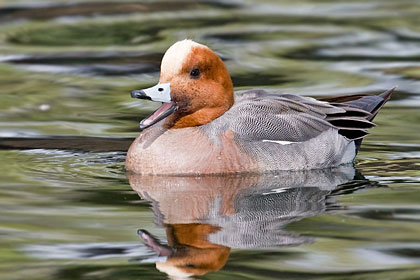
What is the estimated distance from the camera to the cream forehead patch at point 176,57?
7941 millimetres

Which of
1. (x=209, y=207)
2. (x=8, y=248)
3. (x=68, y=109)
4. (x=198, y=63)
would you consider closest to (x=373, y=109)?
(x=198, y=63)

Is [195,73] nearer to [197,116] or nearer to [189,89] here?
[189,89]

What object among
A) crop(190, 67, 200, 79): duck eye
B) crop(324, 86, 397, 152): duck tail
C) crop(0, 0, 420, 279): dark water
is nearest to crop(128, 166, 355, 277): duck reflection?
crop(0, 0, 420, 279): dark water

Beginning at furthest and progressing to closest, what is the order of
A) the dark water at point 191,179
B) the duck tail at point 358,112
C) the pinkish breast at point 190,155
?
1. the duck tail at point 358,112
2. the pinkish breast at point 190,155
3. the dark water at point 191,179

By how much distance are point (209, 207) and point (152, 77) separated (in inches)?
210

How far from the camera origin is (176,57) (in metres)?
7.94

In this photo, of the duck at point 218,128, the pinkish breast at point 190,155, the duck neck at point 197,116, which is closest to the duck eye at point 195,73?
the duck at point 218,128

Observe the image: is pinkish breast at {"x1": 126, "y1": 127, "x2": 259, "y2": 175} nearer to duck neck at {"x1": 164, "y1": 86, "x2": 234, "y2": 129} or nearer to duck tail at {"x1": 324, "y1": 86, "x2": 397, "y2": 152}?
duck neck at {"x1": 164, "y1": 86, "x2": 234, "y2": 129}

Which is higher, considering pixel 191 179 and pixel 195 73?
pixel 195 73

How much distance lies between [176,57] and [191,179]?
0.89m

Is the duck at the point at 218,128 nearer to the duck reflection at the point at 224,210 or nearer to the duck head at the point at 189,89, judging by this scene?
the duck head at the point at 189,89

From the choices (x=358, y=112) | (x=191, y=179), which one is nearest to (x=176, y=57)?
(x=191, y=179)

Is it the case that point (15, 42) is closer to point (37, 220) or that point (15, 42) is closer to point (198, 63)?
point (198, 63)

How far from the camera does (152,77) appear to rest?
1234 cm
